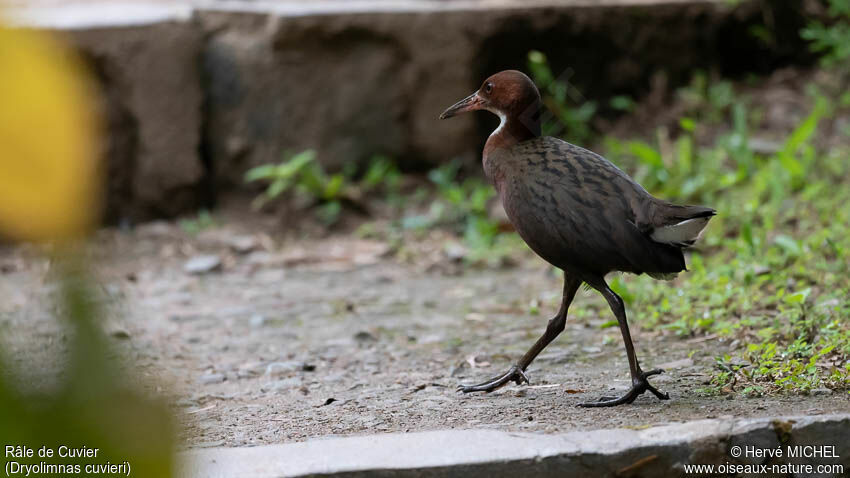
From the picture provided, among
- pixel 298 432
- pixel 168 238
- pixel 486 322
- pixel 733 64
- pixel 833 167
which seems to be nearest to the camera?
pixel 298 432

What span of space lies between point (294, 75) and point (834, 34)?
3.91m

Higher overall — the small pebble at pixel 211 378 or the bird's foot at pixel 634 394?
the small pebble at pixel 211 378

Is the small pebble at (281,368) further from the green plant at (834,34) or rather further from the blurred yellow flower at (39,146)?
the green plant at (834,34)

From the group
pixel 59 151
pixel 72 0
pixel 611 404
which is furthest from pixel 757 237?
pixel 72 0

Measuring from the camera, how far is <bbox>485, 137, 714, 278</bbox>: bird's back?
3195mm

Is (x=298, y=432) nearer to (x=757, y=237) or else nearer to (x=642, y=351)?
(x=642, y=351)

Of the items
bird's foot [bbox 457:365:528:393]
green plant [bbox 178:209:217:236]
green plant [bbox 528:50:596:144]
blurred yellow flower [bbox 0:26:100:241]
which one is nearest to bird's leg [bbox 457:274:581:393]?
bird's foot [bbox 457:365:528:393]

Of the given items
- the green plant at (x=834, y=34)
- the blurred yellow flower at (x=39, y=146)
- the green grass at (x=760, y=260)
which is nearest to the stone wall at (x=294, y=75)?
the green plant at (x=834, y=34)

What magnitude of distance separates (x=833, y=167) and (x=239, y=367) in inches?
158

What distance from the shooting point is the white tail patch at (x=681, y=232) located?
3123 mm

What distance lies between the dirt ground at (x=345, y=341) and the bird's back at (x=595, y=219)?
0.48 meters

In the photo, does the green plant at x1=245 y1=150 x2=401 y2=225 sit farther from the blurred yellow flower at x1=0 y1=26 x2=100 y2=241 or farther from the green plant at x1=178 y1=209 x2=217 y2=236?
the blurred yellow flower at x1=0 y1=26 x2=100 y2=241

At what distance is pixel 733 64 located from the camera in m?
7.84

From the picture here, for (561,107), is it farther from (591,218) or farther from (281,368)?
(591,218)
